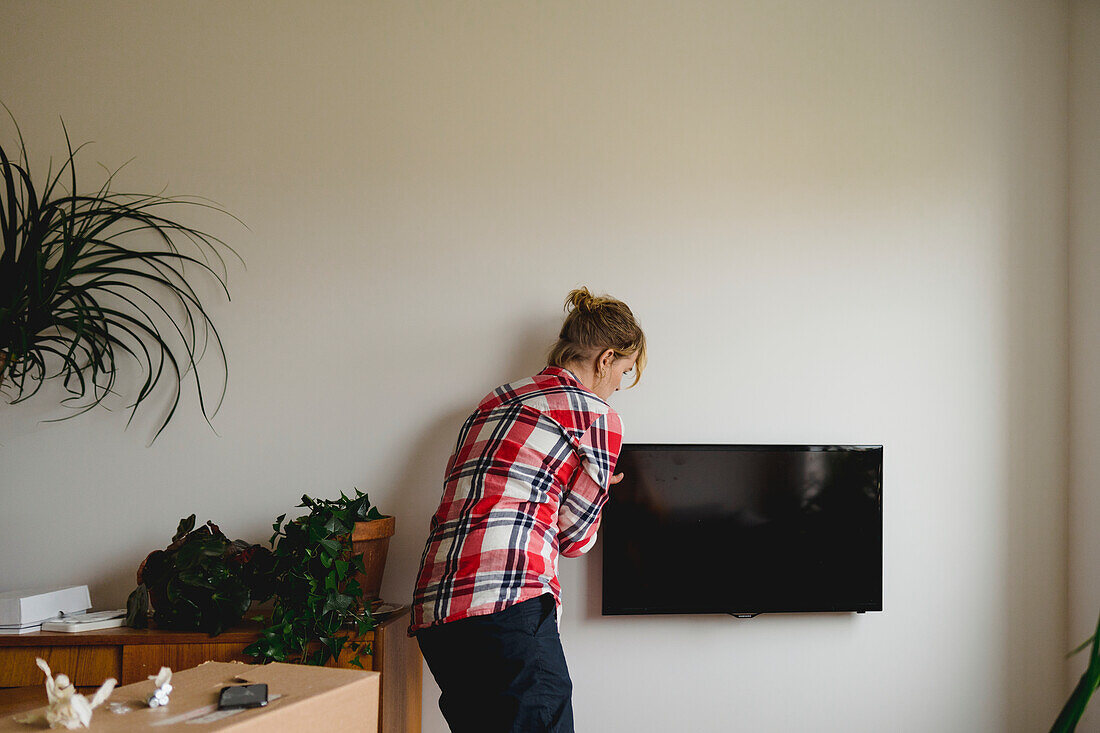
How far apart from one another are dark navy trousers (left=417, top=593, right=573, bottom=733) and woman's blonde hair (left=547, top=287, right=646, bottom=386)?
70cm

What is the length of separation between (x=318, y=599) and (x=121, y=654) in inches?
21.8

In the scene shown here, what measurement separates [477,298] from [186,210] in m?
1.00

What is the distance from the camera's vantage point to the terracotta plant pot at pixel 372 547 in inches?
83.0

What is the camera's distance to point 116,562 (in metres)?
2.35

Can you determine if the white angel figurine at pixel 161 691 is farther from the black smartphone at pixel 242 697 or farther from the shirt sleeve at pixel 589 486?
the shirt sleeve at pixel 589 486

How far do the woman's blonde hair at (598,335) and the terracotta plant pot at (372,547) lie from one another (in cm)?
69

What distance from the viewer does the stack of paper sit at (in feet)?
6.62

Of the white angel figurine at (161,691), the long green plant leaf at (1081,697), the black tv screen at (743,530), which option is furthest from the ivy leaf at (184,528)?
the long green plant leaf at (1081,697)

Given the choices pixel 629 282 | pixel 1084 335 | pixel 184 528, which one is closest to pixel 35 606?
pixel 184 528

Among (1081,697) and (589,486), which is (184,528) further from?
(1081,697)

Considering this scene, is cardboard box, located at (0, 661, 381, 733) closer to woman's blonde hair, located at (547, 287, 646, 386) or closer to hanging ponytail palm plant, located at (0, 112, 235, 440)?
woman's blonde hair, located at (547, 287, 646, 386)

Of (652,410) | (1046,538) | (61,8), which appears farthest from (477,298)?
(1046,538)

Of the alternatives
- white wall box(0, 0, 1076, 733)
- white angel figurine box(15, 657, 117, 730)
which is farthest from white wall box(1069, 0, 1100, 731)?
white angel figurine box(15, 657, 117, 730)

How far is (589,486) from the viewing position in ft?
6.39
